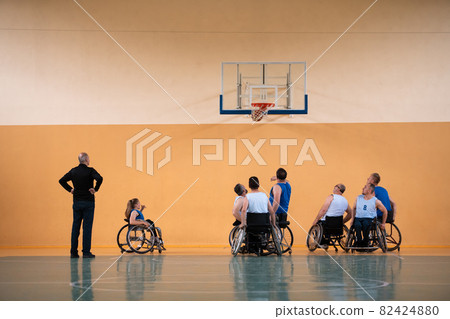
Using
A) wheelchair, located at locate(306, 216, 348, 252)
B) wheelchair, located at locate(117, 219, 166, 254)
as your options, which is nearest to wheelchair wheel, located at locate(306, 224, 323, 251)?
wheelchair, located at locate(306, 216, 348, 252)

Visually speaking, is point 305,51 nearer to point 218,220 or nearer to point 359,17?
point 359,17

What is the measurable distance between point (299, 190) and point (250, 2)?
3.06 m

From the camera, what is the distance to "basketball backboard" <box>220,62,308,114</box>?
873 cm

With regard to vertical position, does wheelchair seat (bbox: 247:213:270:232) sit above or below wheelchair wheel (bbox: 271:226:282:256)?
above

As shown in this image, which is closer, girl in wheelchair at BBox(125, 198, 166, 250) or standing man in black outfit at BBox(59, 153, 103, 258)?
standing man in black outfit at BBox(59, 153, 103, 258)

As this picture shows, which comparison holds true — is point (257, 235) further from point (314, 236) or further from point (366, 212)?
point (366, 212)

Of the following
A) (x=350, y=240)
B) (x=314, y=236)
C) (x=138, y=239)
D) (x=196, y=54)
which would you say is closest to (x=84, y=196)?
(x=138, y=239)

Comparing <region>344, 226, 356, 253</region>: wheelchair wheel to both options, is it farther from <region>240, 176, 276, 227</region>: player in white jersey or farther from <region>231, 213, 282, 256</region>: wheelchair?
<region>240, 176, 276, 227</region>: player in white jersey

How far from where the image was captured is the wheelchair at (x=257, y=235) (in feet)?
22.3

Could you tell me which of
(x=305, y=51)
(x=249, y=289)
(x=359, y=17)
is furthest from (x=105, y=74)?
(x=249, y=289)

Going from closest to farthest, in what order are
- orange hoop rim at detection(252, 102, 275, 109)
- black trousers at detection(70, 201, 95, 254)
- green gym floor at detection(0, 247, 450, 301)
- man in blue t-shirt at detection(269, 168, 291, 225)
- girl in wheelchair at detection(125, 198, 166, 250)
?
green gym floor at detection(0, 247, 450, 301) < black trousers at detection(70, 201, 95, 254) < man in blue t-shirt at detection(269, 168, 291, 225) < girl in wheelchair at detection(125, 198, 166, 250) < orange hoop rim at detection(252, 102, 275, 109)

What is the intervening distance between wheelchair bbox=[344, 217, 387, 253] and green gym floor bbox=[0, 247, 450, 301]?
0.23m

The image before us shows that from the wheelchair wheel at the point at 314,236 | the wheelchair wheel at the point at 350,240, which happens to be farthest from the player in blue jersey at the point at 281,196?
the wheelchair wheel at the point at 350,240

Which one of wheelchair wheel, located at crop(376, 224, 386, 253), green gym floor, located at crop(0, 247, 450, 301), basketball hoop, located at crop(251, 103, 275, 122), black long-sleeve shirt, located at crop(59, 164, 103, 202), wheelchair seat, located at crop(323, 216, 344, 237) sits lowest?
green gym floor, located at crop(0, 247, 450, 301)
